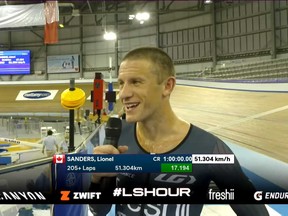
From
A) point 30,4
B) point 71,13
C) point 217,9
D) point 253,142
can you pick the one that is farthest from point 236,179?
point 217,9

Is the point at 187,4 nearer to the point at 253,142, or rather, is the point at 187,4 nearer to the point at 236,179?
the point at 253,142

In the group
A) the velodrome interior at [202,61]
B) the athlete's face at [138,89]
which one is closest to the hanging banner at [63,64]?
the velodrome interior at [202,61]

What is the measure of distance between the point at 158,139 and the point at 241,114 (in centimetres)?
252

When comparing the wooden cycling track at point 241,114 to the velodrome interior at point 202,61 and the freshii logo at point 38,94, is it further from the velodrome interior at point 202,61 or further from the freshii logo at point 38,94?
the freshii logo at point 38,94

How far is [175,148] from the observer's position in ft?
3.05

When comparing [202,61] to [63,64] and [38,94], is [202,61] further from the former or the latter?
[38,94]

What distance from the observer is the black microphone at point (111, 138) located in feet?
3.00

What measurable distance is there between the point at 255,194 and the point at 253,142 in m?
1.36

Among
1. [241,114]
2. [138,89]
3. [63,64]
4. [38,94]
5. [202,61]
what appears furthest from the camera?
[202,61]

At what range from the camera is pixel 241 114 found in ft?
10.7

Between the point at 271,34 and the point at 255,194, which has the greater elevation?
the point at 271,34

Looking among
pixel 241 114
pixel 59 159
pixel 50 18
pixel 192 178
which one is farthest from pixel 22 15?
pixel 192 178

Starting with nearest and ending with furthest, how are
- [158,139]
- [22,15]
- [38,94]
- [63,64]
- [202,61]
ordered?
[158,139]
[22,15]
[38,94]
[63,64]
[202,61]

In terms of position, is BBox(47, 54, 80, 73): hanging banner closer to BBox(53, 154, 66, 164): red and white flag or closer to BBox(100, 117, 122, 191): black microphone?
BBox(53, 154, 66, 164): red and white flag
